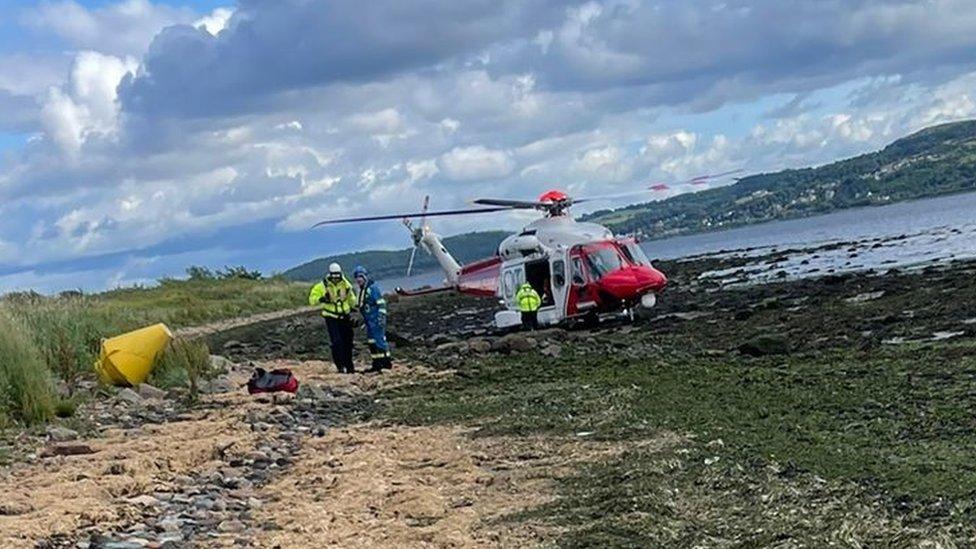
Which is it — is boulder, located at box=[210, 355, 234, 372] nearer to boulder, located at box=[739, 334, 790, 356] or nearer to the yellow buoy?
the yellow buoy

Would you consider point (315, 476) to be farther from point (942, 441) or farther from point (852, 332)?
point (852, 332)

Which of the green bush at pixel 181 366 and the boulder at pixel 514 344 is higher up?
the green bush at pixel 181 366

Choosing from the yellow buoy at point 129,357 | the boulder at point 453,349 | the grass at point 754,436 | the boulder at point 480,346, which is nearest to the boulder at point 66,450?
the grass at point 754,436

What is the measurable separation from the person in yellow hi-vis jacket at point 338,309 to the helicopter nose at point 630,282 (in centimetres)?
719

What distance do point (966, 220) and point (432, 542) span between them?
68978mm

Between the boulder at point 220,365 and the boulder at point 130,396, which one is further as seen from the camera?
the boulder at point 220,365

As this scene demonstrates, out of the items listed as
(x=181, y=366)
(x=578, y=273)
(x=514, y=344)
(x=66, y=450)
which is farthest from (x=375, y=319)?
(x=66, y=450)

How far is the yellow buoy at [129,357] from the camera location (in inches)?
689

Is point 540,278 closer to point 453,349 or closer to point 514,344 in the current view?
point 453,349

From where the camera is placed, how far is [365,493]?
9.32m

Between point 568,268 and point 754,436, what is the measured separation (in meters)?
16.8

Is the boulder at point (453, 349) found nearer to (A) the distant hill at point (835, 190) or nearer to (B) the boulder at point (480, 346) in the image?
(B) the boulder at point (480, 346)

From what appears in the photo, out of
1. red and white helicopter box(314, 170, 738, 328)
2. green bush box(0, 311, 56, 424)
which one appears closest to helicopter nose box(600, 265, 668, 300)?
red and white helicopter box(314, 170, 738, 328)

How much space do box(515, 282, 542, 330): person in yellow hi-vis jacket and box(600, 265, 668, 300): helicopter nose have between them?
1646 millimetres
